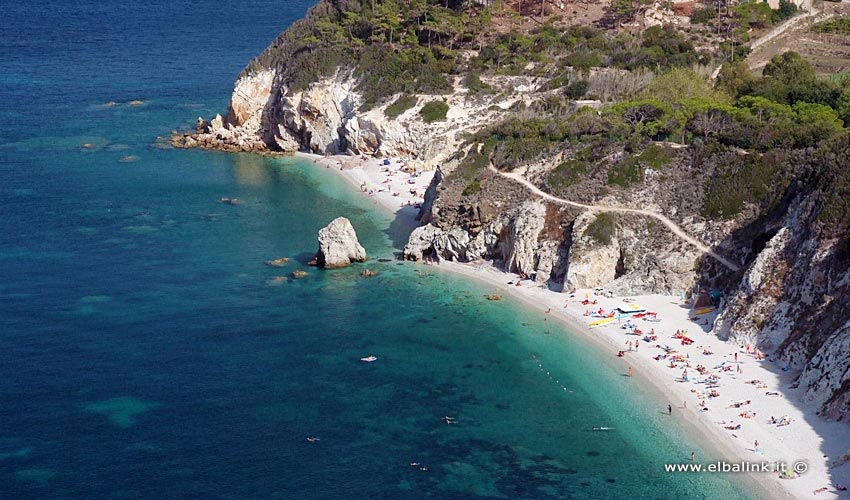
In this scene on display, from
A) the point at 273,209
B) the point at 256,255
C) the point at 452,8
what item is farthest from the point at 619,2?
the point at 256,255

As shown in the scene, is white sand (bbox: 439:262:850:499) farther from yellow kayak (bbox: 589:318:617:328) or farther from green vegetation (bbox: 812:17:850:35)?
green vegetation (bbox: 812:17:850:35)

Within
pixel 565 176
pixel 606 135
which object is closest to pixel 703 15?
pixel 606 135

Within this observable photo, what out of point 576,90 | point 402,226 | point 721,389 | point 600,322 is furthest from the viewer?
point 576,90

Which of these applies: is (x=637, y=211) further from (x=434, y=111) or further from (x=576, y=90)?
(x=434, y=111)

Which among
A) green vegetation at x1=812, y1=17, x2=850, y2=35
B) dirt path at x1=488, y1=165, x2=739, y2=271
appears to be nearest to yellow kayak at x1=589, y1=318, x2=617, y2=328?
dirt path at x1=488, y1=165, x2=739, y2=271

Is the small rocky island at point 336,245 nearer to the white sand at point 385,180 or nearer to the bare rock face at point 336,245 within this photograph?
the bare rock face at point 336,245
